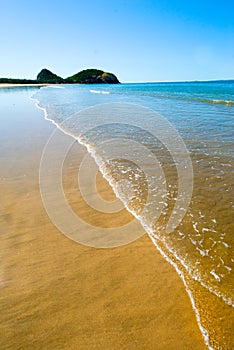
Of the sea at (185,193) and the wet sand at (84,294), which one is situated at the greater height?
the sea at (185,193)

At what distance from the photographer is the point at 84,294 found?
3.12 metres

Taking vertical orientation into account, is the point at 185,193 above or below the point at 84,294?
above

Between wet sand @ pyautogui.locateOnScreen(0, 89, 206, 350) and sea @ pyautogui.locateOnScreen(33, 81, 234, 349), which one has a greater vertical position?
sea @ pyautogui.locateOnScreen(33, 81, 234, 349)

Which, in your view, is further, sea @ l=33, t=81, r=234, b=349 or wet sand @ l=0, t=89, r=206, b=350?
sea @ l=33, t=81, r=234, b=349

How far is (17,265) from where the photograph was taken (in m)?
3.62

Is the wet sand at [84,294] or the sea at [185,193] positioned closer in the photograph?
the wet sand at [84,294]

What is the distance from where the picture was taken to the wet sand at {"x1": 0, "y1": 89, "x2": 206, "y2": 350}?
2607 millimetres

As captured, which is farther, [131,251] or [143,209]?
[143,209]

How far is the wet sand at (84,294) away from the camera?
2607 mm

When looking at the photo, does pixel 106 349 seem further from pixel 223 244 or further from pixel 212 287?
pixel 223 244

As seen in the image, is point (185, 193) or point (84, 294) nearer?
point (84, 294)

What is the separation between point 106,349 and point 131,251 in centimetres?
157

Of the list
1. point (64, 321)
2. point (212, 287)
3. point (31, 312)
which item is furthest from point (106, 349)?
→ point (212, 287)

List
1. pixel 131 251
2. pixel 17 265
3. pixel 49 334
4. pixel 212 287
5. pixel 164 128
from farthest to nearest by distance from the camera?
pixel 164 128, pixel 131 251, pixel 17 265, pixel 212 287, pixel 49 334
